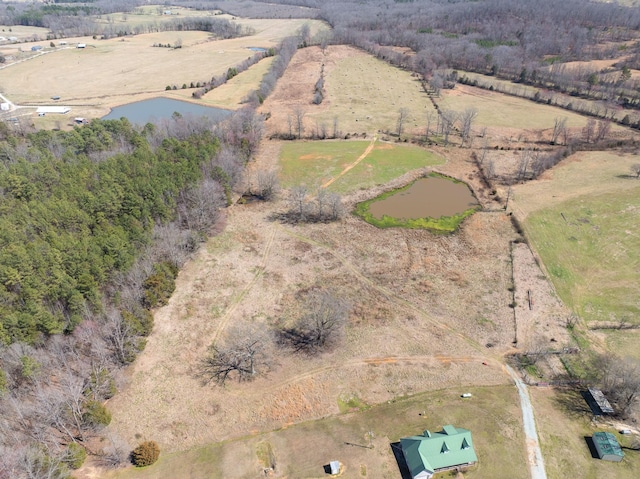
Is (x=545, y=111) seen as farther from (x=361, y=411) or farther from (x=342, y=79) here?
(x=361, y=411)

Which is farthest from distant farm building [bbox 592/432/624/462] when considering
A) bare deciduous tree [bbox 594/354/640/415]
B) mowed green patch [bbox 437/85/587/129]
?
mowed green patch [bbox 437/85/587/129]

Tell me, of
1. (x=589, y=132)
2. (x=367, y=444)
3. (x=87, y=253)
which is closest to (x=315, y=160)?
(x=87, y=253)

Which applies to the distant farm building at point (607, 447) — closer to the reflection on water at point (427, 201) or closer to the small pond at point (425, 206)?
the small pond at point (425, 206)

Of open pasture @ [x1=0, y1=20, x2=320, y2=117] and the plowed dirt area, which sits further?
open pasture @ [x1=0, y1=20, x2=320, y2=117]

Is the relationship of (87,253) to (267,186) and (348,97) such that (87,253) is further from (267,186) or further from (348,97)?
(348,97)

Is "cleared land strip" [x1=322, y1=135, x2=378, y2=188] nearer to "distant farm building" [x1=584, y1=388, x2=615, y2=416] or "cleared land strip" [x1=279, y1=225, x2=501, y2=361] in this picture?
"cleared land strip" [x1=279, y1=225, x2=501, y2=361]

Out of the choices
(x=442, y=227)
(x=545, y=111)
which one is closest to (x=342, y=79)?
(x=545, y=111)

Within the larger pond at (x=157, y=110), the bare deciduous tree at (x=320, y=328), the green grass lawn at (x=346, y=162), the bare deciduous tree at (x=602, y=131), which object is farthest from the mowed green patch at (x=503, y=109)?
the bare deciduous tree at (x=320, y=328)
